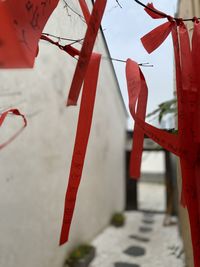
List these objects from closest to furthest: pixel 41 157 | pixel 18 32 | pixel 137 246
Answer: pixel 18 32 < pixel 41 157 < pixel 137 246

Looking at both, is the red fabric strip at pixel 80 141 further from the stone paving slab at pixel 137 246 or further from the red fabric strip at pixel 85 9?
the stone paving slab at pixel 137 246

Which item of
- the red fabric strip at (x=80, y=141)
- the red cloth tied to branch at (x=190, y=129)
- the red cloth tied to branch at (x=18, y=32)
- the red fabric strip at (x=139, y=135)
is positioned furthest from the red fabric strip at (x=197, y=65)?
the red cloth tied to branch at (x=18, y=32)

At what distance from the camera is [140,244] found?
9.44ft

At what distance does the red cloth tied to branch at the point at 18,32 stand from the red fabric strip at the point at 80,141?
7.1 inches

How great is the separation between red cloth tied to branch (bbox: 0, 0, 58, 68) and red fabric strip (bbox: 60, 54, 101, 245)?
0.18 metres

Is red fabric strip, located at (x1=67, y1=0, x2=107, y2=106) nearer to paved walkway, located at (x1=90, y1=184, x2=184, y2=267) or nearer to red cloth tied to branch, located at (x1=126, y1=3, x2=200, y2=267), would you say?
red cloth tied to branch, located at (x1=126, y1=3, x2=200, y2=267)

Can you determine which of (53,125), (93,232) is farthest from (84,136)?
(93,232)

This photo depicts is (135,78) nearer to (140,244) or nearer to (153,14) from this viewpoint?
(153,14)

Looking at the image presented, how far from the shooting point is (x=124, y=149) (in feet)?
17.2

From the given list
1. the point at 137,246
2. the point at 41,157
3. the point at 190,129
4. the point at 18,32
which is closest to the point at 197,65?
the point at 190,129

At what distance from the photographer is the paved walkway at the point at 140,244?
1992 mm

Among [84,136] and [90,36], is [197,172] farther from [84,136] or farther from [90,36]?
[90,36]

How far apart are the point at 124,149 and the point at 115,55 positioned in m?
4.65

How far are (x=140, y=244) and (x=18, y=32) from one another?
296 cm
